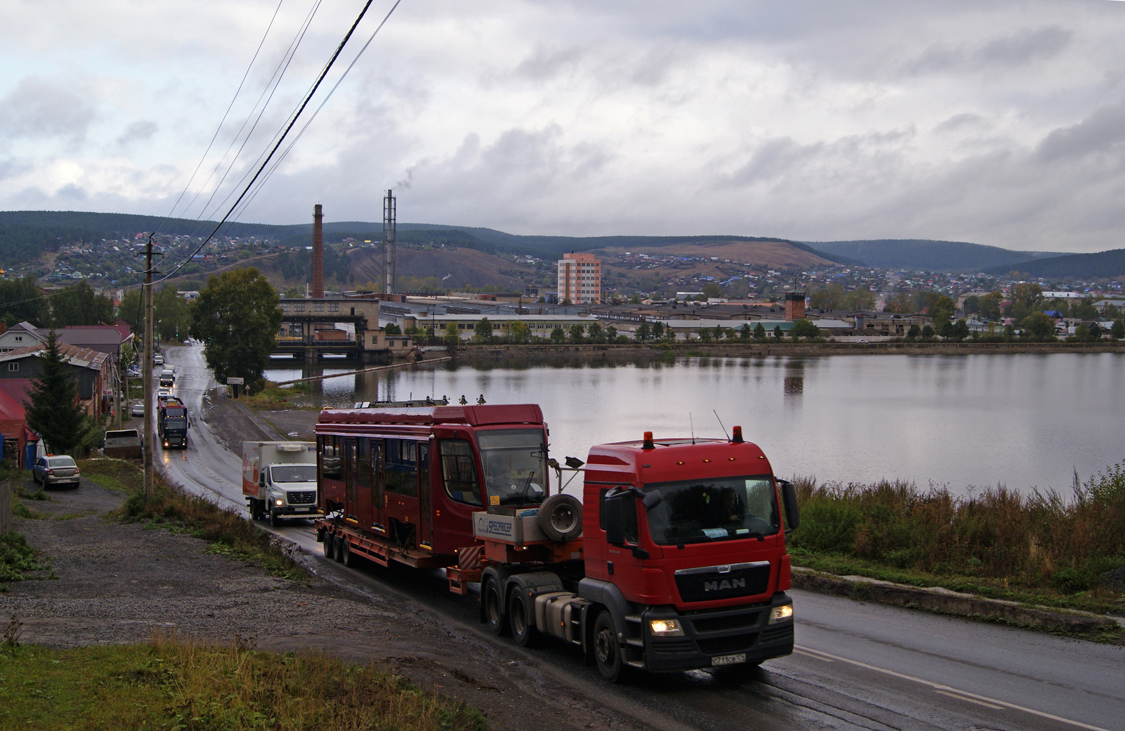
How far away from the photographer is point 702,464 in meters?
10.9

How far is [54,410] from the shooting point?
52.2 metres

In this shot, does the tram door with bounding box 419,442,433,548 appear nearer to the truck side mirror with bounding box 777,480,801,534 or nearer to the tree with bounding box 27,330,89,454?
the truck side mirror with bounding box 777,480,801,534

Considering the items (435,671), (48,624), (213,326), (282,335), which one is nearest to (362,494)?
(48,624)

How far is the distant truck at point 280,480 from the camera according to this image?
1192 inches

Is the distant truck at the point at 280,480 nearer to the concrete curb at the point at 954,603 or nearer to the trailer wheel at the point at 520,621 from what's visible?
the concrete curb at the point at 954,603

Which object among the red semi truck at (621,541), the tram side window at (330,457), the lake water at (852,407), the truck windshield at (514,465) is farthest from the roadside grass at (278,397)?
the truck windshield at (514,465)

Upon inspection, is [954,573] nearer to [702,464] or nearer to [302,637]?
[702,464]

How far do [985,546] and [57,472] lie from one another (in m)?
35.7

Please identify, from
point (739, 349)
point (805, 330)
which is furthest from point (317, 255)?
point (805, 330)

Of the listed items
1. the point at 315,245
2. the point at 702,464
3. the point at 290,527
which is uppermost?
the point at 315,245

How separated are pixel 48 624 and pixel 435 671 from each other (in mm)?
5690

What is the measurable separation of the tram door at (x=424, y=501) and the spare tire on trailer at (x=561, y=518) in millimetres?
3666

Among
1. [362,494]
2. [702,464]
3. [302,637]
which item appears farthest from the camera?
[362,494]

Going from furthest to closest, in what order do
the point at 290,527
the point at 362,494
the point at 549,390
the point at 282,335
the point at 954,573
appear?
1. the point at 282,335
2. the point at 549,390
3. the point at 290,527
4. the point at 362,494
5. the point at 954,573
